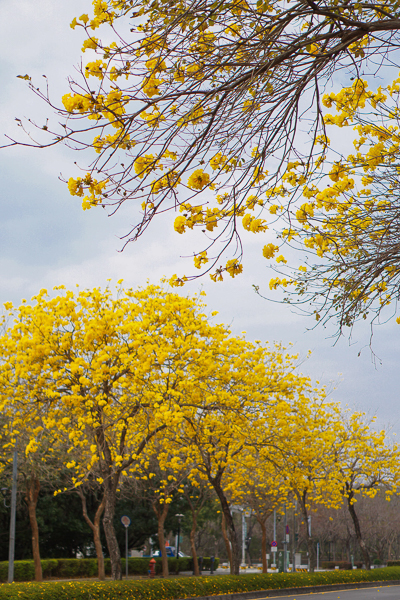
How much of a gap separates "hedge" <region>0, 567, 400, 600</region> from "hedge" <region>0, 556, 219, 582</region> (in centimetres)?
1077

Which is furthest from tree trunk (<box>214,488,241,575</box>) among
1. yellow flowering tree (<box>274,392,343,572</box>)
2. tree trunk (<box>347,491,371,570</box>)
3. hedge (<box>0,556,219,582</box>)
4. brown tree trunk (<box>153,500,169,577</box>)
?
hedge (<box>0,556,219,582</box>)

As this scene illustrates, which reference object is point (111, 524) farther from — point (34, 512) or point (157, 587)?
point (34, 512)

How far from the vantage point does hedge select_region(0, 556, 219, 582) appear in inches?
951

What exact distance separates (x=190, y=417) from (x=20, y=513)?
16.7m

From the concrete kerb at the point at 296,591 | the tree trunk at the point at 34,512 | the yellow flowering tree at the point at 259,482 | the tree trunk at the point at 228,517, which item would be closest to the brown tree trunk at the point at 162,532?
the yellow flowering tree at the point at 259,482

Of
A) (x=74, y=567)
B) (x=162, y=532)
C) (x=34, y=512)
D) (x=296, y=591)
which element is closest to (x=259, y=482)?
(x=162, y=532)

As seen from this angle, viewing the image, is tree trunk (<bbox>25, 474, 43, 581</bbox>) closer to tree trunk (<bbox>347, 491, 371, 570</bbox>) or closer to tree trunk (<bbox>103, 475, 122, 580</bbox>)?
tree trunk (<bbox>103, 475, 122, 580</bbox>)

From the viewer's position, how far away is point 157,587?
13.3m

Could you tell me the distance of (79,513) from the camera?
98.2 feet

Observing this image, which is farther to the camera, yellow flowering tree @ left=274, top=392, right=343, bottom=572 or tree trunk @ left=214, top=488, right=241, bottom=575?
yellow flowering tree @ left=274, top=392, right=343, bottom=572

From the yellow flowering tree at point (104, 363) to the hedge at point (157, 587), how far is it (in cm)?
109

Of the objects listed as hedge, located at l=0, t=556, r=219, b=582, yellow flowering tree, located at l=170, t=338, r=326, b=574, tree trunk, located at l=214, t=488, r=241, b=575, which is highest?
yellow flowering tree, located at l=170, t=338, r=326, b=574

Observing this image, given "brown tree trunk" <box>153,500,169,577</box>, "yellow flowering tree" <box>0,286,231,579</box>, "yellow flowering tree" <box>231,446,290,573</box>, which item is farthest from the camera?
"brown tree trunk" <box>153,500,169,577</box>

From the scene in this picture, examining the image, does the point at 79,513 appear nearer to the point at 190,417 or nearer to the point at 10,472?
the point at 10,472
